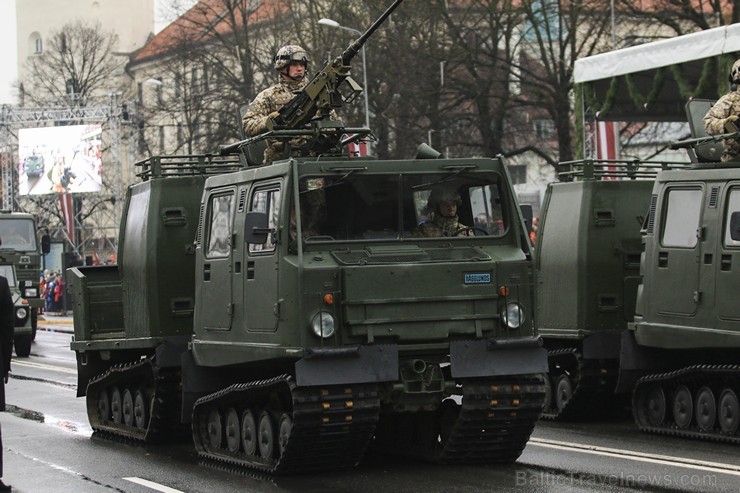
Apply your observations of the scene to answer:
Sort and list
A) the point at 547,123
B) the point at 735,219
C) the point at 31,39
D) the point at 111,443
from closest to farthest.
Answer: the point at 735,219, the point at 111,443, the point at 547,123, the point at 31,39

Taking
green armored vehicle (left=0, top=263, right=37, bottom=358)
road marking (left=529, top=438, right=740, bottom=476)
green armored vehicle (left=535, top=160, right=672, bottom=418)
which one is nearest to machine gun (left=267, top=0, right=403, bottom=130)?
road marking (left=529, top=438, right=740, bottom=476)

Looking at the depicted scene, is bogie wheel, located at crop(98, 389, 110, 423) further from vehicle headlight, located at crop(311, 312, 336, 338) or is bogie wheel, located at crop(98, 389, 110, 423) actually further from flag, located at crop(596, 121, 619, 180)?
flag, located at crop(596, 121, 619, 180)

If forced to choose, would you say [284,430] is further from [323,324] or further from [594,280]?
[594,280]

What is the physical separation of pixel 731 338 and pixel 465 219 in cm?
310

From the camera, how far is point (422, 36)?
159 ft

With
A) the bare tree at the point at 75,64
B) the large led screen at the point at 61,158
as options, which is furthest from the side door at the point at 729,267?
the bare tree at the point at 75,64

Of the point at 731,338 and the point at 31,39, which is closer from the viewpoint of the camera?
the point at 731,338

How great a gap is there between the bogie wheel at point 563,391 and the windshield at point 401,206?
15.0ft

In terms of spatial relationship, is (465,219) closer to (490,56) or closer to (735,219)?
(735,219)

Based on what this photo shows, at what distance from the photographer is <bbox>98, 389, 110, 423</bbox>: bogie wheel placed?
16891 millimetres

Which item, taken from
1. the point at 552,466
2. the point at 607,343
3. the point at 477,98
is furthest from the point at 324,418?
the point at 477,98

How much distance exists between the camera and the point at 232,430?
44.0ft

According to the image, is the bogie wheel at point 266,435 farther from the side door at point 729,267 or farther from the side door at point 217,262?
the side door at point 729,267

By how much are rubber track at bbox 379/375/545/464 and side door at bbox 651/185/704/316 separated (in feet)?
10.1
